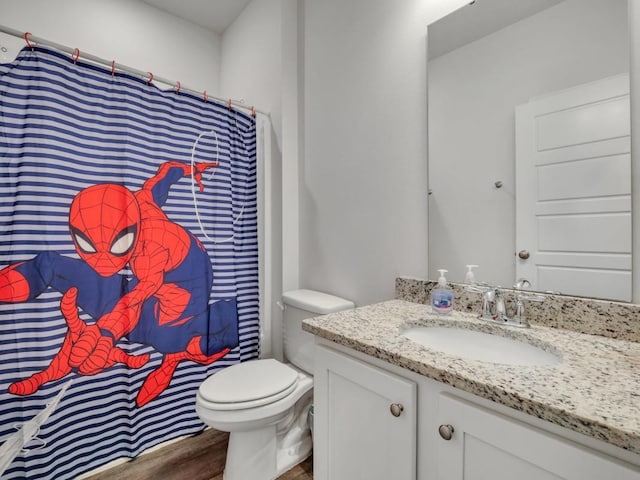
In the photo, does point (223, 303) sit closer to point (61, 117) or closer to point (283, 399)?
point (283, 399)

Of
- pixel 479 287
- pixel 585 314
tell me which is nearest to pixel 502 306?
pixel 479 287

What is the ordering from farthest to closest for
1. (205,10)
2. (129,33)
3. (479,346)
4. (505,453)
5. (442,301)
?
1. (205,10)
2. (129,33)
3. (442,301)
4. (479,346)
5. (505,453)

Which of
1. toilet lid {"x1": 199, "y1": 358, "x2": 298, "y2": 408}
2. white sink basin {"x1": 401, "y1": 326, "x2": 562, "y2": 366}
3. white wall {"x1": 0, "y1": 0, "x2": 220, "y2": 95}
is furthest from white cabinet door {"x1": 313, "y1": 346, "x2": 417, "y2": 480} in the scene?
white wall {"x1": 0, "y1": 0, "x2": 220, "y2": 95}

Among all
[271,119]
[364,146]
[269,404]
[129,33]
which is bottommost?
[269,404]

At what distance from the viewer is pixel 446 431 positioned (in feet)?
2.24

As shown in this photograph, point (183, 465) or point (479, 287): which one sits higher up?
point (479, 287)

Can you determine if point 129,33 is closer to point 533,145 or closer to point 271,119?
point 271,119

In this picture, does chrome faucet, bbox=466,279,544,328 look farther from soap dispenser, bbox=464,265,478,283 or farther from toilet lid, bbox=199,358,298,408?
toilet lid, bbox=199,358,298,408

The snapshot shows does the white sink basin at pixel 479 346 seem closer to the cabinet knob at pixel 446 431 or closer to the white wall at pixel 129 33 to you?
the cabinet knob at pixel 446 431

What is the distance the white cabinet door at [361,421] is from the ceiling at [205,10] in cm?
255

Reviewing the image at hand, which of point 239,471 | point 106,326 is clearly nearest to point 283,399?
point 239,471

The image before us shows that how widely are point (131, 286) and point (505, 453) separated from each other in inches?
62.7

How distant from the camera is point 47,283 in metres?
1.27

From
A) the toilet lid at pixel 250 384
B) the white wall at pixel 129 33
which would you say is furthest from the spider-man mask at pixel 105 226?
the white wall at pixel 129 33
